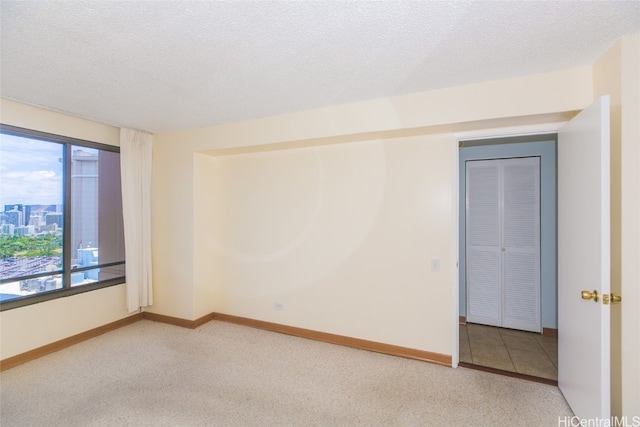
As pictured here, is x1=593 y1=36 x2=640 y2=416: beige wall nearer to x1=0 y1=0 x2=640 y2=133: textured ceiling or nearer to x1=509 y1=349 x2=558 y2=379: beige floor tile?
x1=0 y1=0 x2=640 y2=133: textured ceiling

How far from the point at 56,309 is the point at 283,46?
3.44 m

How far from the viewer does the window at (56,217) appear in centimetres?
276

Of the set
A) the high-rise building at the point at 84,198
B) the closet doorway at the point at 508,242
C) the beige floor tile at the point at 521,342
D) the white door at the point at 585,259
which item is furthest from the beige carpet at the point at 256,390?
the high-rise building at the point at 84,198

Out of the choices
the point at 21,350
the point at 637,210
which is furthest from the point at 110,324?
the point at 637,210

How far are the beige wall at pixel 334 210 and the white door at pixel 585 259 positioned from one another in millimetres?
437

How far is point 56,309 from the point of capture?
3023 mm

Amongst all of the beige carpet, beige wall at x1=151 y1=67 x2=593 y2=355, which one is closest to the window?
beige wall at x1=151 y1=67 x2=593 y2=355

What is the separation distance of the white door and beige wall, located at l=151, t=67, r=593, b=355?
17.2 inches

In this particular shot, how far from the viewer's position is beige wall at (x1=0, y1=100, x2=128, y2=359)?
2.69 m

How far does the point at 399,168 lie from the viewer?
9.59 feet

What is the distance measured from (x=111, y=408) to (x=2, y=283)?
1696 millimetres

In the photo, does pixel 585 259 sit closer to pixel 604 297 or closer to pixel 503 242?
pixel 604 297

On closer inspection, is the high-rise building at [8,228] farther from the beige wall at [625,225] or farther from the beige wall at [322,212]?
the beige wall at [625,225]

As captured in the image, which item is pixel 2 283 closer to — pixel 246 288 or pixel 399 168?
pixel 246 288
